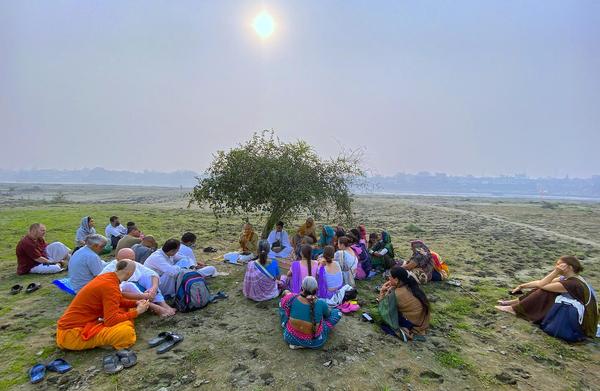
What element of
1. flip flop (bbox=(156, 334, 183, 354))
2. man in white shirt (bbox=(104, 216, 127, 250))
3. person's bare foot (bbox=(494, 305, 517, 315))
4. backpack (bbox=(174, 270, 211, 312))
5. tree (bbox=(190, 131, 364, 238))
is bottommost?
person's bare foot (bbox=(494, 305, 517, 315))

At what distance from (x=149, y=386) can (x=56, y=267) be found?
7.15m

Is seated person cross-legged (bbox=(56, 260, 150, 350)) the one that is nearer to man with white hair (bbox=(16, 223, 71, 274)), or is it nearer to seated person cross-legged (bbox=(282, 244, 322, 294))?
seated person cross-legged (bbox=(282, 244, 322, 294))

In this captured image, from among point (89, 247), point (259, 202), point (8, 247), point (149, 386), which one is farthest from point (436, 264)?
point (8, 247)

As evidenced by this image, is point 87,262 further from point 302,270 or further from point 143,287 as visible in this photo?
point 302,270

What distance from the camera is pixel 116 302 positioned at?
5605mm

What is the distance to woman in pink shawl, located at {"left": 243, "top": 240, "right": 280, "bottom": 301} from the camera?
7809 millimetres

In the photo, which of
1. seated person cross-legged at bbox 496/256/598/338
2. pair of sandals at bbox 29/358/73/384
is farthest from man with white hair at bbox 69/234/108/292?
seated person cross-legged at bbox 496/256/598/338

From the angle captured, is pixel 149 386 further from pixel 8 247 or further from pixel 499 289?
pixel 8 247

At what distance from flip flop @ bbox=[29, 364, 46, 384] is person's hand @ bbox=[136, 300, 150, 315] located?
1.61 m

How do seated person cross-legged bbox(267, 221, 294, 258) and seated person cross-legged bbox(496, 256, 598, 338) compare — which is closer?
seated person cross-legged bbox(496, 256, 598, 338)

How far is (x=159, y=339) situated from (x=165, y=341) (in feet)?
0.37

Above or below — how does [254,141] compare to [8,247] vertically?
above

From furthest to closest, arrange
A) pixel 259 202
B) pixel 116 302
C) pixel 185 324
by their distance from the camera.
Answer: pixel 259 202, pixel 185 324, pixel 116 302

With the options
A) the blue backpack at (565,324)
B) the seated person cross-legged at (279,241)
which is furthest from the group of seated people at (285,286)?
the seated person cross-legged at (279,241)
